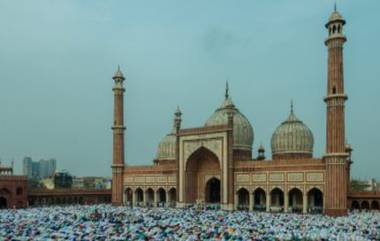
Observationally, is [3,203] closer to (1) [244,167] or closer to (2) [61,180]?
(2) [61,180]

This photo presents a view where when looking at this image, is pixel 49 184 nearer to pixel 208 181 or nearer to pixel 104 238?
pixel 208 181

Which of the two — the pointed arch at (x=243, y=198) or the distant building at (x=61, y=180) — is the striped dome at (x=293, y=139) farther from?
the distant building at (x=61, y=180)

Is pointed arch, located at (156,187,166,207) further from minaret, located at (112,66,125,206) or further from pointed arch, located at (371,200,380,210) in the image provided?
pointed arch, located at (371,200,380,210)

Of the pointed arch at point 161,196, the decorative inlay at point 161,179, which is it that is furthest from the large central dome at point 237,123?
the pointed arch at point 161,196

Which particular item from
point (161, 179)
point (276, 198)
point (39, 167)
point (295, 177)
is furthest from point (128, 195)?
point (39, 167)

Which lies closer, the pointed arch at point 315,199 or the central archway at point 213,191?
the pointed arch at point 315,199
